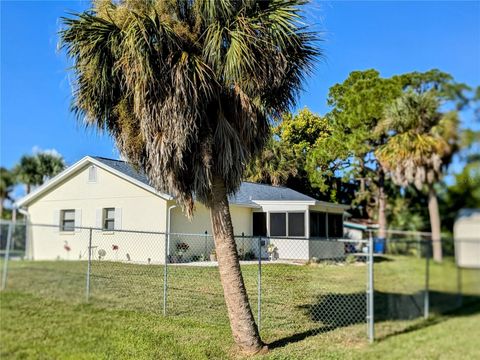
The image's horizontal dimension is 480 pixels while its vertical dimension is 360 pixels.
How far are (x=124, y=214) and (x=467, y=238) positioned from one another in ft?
17.1

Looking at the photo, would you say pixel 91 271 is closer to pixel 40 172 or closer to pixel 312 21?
pixel 40 172

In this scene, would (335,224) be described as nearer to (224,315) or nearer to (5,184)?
(224,315)

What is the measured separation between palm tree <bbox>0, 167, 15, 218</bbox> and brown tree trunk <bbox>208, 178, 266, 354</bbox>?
2434 mm

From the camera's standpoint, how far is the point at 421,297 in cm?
444

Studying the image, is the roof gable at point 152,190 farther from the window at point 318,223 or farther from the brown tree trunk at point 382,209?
the brown tree trunk at point 382,209

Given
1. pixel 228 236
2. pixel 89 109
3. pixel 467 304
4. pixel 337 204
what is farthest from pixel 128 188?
pixel 467 304

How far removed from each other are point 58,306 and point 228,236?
226 cm

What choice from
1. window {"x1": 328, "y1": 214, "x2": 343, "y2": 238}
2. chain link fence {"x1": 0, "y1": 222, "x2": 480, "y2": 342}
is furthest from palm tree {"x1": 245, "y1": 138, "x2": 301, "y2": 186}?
chain link fence {"x1": 0, "y1": 222, "x2": 480, "y2": 342}

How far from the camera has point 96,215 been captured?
657 centimetres

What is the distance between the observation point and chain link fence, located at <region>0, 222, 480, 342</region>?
4.43m

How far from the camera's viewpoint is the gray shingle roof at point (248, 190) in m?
6.12

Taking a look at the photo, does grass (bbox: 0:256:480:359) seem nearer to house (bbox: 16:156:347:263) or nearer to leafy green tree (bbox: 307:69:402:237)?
house (bbox: 16:156:347:263)

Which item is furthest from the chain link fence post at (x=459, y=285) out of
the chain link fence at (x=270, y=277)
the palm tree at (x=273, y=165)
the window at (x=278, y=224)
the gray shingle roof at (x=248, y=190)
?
the window at (x=278, y=224)

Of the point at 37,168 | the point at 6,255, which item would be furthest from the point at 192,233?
the point at 6,255
